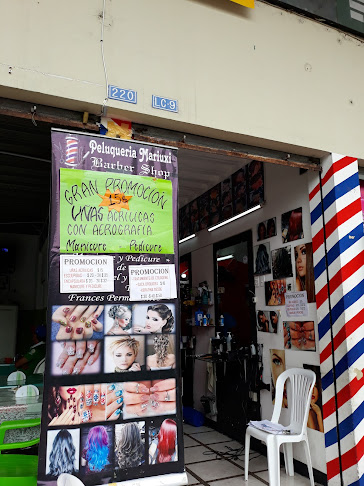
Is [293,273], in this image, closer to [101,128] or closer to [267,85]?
[267,85]

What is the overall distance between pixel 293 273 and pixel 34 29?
3063 mm

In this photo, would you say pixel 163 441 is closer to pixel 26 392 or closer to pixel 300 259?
pixel 26 392

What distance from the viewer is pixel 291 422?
3645mm

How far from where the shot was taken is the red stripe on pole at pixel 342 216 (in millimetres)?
3387

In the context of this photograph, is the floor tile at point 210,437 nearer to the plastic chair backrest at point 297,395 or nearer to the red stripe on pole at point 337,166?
the plastic chair backrest at point 297,395

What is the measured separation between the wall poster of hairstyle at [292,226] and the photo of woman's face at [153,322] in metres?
2.02

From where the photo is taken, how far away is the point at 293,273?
3963 mm

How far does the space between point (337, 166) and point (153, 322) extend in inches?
87.6

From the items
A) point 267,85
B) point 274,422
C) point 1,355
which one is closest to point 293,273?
point 274,422

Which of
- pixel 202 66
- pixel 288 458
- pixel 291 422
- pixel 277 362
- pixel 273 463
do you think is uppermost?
pixel 202 66

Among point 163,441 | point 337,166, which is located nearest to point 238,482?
point 163,441

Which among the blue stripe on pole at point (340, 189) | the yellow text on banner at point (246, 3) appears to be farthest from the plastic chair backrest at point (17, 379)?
the yellow text on banner at point (246, 3)

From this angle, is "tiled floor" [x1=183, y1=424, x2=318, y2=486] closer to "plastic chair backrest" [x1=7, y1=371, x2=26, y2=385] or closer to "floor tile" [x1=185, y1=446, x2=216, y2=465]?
"floor tile" [x1=185, y1=446, x2=216, y2=465]

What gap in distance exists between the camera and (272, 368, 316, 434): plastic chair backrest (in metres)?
3.45
